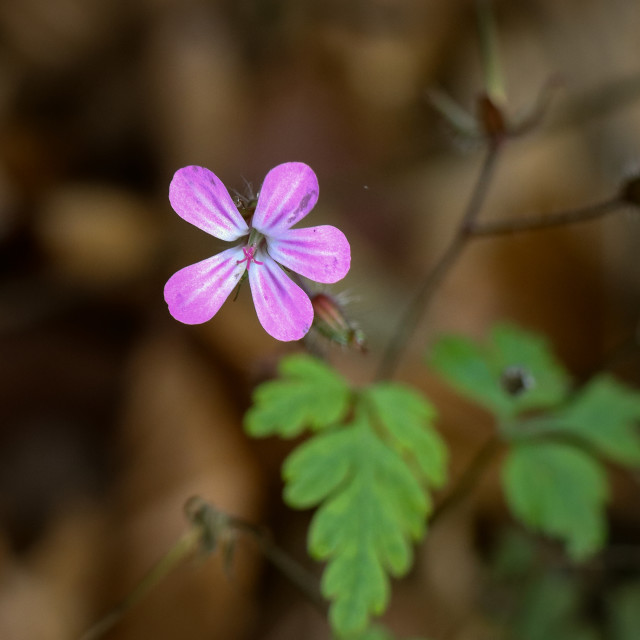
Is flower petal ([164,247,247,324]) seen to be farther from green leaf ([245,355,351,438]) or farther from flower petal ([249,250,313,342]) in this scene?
green leaf ([245,355,351,438])

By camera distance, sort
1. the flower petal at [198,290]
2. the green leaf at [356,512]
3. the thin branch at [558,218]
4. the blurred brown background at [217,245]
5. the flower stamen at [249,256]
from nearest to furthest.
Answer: the flower petal at [198,290]
the flower stamen at [249,256]
the green leaf at [356,512]
the thin branch at [558,218]
the blurred brown background at [217,245]

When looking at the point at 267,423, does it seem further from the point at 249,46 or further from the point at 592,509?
the point at 249,46

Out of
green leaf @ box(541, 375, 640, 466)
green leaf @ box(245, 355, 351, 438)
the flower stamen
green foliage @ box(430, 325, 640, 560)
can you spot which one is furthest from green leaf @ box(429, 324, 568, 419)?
the flower stamen

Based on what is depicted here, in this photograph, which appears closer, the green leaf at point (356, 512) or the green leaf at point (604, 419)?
the green leaf at point (356, 512)

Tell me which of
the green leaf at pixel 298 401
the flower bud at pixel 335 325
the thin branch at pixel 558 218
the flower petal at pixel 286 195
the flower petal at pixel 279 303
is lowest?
the green leaf at pixel 298 401

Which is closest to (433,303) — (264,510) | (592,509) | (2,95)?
(264,510)

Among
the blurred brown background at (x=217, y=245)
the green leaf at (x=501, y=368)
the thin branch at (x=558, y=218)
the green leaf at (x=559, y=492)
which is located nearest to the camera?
the thin branch at (x=558, y=218)

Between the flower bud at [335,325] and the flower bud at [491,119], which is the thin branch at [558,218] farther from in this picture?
the flower bud at [335,325]

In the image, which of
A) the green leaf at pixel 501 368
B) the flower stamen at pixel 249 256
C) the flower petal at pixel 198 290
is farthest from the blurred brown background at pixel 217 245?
the flower petal at pixel 198 290
